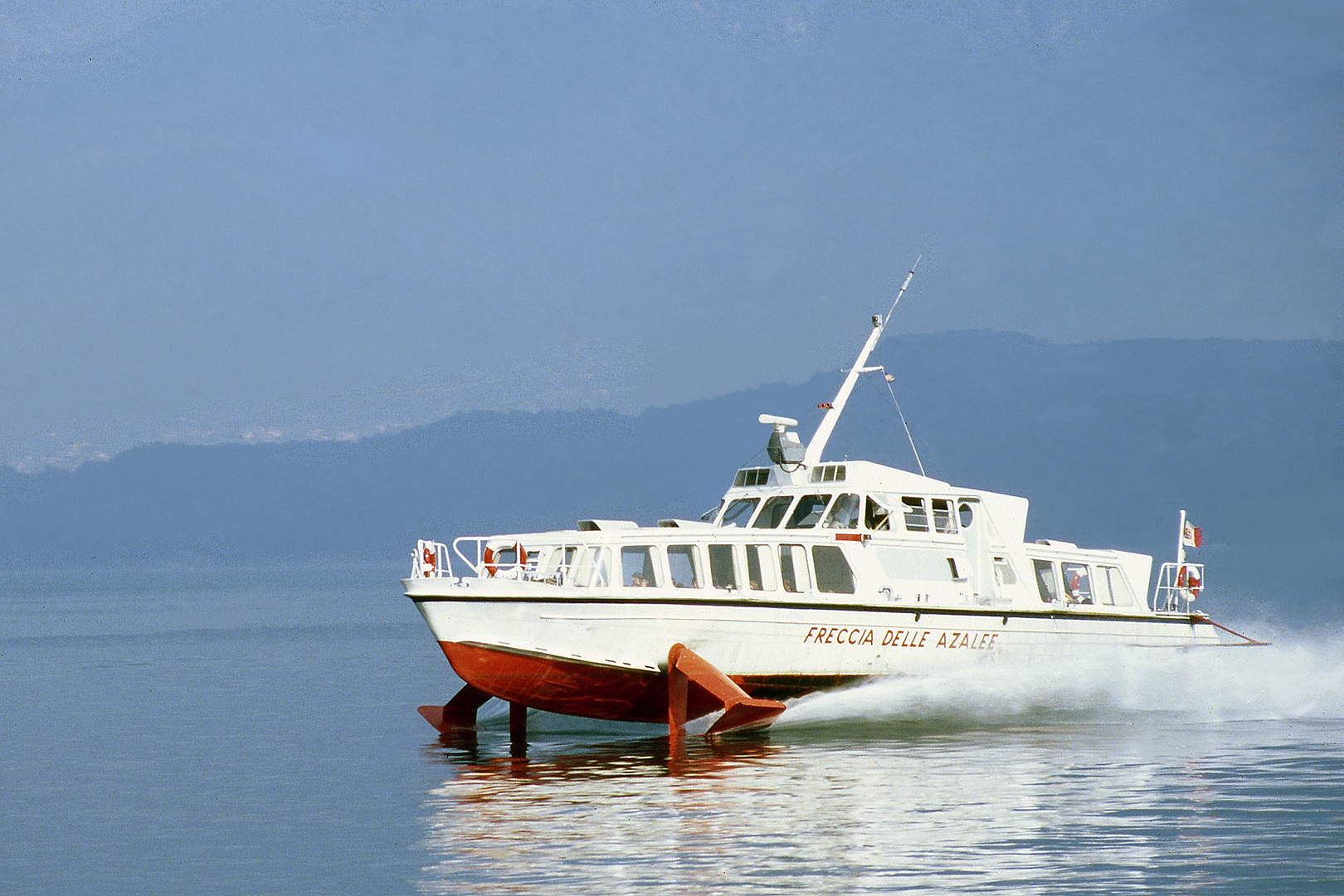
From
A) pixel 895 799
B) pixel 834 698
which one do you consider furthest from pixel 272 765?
pixel 895 799

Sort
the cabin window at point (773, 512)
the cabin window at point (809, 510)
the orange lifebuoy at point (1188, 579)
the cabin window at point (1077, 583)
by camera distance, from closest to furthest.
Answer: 1. the cabin window at point (809, 510)
2. the cabin window at point (773, 512)
3. the cabin window at point (1077, 583)
4. the orange lifebuoy at point (1188, 579)

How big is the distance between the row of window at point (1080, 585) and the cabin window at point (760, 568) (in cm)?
694

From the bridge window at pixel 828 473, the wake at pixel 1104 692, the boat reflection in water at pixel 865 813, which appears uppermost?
the bridge window at pixel 828 473

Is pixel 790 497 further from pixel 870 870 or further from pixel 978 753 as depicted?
pixel 870 870

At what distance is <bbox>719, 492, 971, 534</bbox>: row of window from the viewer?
29.6 m

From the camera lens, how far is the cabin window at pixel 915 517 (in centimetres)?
3020

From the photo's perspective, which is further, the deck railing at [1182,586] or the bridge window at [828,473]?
the deck railing at [1182,586]

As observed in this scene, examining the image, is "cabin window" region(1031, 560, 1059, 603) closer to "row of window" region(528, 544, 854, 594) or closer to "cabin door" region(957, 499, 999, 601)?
"cabin door" region(957, 499, 999, 601)

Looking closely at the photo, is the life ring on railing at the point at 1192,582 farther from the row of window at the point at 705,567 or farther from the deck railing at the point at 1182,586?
the row of window at the point at 705,567

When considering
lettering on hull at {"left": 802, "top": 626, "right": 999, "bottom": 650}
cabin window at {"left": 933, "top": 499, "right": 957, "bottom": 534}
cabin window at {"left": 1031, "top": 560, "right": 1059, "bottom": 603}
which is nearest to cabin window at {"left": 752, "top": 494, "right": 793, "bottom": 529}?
lettering on hull at {"left": 802, "top": 626, "right": 999, "bottom": 650}

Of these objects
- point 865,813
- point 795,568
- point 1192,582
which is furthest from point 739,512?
point 865,813

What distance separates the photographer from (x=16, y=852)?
19.8 metres

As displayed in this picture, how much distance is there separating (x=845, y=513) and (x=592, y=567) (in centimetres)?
549

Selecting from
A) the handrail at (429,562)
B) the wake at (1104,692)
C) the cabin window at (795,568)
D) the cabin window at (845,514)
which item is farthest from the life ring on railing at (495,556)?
the cabin window at (845,514)
